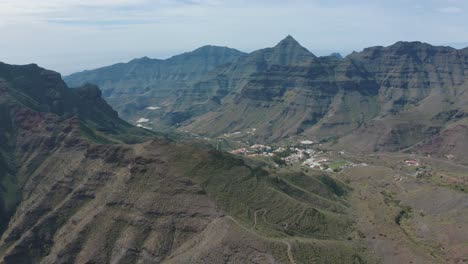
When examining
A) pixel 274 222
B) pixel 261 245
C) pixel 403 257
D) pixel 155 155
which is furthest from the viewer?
pixel 155 155

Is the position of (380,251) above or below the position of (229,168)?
below

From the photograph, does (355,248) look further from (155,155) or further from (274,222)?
(155,155)

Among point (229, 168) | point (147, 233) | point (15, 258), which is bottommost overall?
point (15, 258)

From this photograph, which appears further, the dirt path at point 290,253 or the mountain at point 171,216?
the mountain at point 171,216

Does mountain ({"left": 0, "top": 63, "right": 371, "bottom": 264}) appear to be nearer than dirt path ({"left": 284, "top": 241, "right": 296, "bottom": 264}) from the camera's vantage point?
No

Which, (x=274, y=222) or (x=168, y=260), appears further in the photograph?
(x=274, y=222)

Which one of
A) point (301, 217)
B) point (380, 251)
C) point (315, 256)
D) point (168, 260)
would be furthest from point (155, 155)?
point (380, 251)

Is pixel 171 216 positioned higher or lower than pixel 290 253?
higher

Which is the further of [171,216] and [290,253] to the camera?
[171,216]

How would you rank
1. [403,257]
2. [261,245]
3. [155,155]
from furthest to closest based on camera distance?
[155,155] < [403,257] < [261,245]

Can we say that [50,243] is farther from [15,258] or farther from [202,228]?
[202,228]
